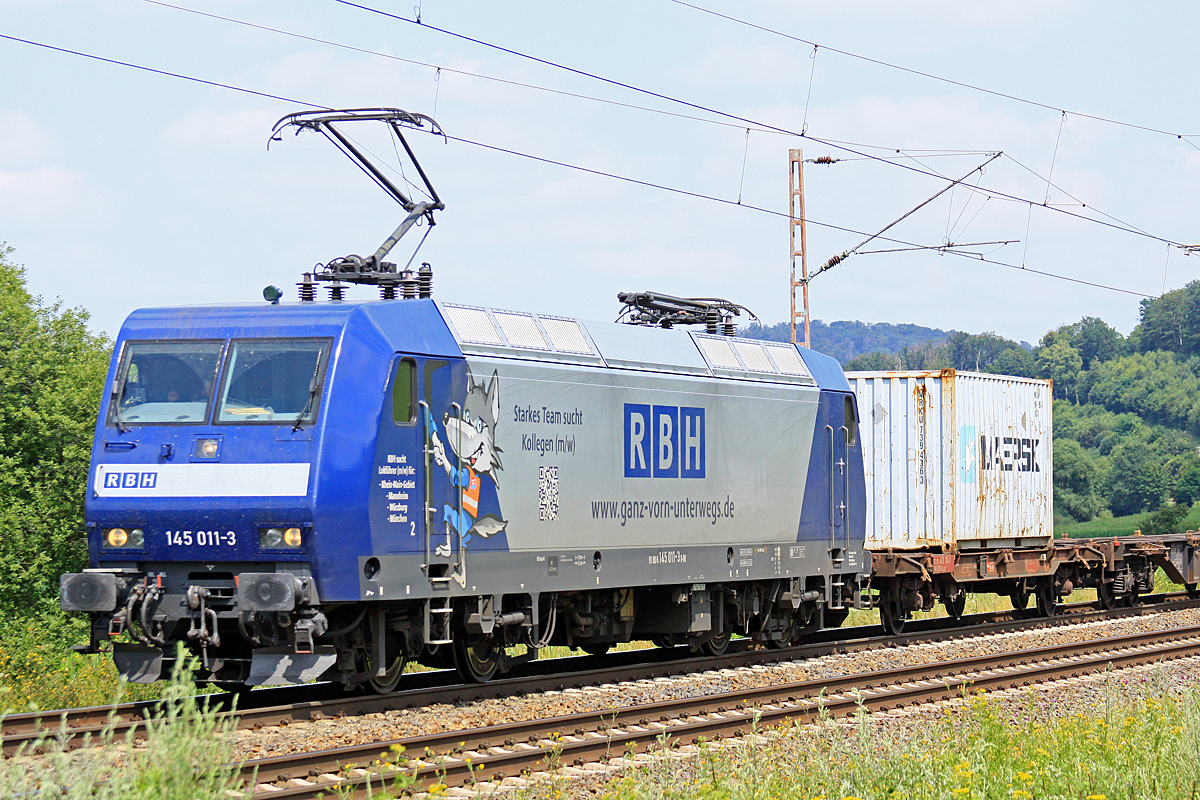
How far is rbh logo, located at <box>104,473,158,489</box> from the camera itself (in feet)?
39.0

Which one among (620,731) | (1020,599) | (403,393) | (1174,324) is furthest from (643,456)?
(1174,324)

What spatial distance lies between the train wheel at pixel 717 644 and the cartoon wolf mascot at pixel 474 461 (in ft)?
16.2

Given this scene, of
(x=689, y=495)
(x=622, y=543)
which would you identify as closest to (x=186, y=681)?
(x=622, y=543)

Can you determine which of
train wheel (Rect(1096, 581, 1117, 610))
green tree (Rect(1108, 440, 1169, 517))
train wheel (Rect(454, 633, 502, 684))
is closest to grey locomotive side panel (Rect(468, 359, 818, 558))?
train wheel (Rect(454, 633, 502, 684))

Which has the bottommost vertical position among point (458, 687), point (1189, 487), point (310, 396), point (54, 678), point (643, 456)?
point (54, 678)

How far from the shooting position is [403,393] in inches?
483

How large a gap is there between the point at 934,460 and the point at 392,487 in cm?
1224

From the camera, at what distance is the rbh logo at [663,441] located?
49.6ft

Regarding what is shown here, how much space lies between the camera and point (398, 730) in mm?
11398

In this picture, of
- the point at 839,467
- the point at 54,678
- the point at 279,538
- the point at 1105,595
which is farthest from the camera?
the point at 1105,595

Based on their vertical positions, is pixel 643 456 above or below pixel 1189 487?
above

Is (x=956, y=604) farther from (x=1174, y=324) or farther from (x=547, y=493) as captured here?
(x=1174, y=324)

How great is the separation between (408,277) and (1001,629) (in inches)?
487

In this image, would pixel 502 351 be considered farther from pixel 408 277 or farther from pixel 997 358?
pixel 997 358
